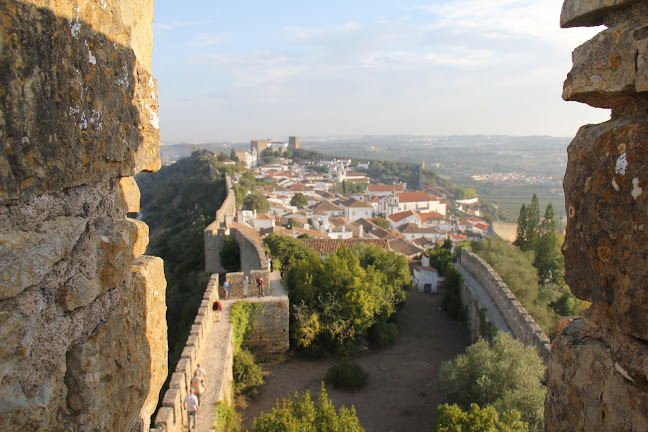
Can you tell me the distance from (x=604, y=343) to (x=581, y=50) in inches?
46.6

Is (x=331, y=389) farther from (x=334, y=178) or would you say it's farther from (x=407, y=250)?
(x=334, y=178)

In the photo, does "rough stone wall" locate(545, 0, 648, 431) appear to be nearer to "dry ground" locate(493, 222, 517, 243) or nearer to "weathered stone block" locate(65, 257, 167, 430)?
"weathered stone block" locate(65, 257, 167, 430)

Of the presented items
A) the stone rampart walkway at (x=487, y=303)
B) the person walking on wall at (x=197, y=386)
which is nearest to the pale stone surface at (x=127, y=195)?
the person walking on wall at (x=197, y=386)

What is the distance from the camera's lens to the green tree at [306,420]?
6.54 metres

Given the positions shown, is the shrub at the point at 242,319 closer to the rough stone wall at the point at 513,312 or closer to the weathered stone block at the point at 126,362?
the rough stone wall at the point at 513,312

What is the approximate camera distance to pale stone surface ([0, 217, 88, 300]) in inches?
50.1

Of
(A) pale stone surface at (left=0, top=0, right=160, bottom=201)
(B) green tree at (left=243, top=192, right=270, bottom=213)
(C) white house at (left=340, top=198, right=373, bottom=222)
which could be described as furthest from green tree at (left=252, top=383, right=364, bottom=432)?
(C) white house at (left=340, top=198, right=373, bottom=222)

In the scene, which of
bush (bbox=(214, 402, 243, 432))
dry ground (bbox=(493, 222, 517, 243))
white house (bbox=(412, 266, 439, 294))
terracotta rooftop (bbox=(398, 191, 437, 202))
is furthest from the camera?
terracotta rooftop (bbox=(398, 191, 437, 202))

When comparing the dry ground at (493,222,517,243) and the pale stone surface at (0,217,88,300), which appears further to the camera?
the dry ground at (493,222,517,243)

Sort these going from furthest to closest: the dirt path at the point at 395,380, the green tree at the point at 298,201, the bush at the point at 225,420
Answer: the green tree at the point at 298,201 < the dirt path at the point at 395,380 < the bush at the point at 225,420

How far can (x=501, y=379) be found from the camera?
28.1 ft

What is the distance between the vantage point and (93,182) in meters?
1.68

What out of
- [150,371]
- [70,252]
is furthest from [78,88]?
[150,371]

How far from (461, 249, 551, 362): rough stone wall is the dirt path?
1.62 meters
